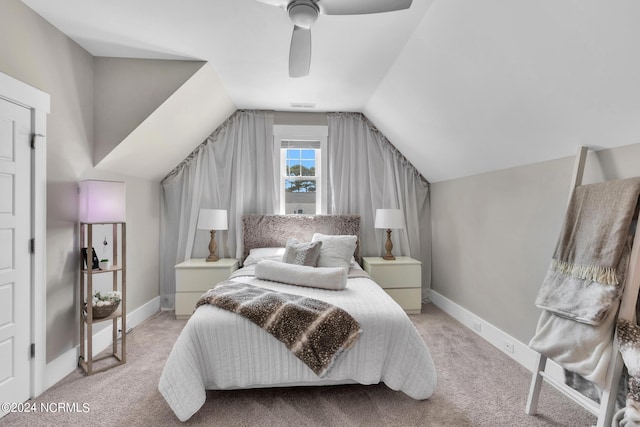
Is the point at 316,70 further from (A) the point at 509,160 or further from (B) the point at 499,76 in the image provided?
(A) the point at 509,160

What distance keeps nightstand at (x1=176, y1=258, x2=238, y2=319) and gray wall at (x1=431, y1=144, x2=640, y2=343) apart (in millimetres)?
2701

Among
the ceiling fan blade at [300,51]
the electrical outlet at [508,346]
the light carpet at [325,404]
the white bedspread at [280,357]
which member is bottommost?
the light carpet at [325,404]

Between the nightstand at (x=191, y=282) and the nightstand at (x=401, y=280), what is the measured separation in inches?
70.7

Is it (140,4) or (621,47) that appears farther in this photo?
(140,4)

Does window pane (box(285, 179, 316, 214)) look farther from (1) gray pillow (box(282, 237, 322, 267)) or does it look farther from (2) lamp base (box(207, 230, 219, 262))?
(1) gray pillow (box(282, 237, 322, 267))

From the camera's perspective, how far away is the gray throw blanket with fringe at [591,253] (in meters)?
1.63

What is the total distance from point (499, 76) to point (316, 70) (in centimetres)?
157

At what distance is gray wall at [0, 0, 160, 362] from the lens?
6.79 feet

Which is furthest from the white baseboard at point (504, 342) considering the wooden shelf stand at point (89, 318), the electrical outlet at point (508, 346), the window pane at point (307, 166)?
the wooden shelf stand at point (89, 318)

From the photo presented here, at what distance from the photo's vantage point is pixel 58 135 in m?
2.40

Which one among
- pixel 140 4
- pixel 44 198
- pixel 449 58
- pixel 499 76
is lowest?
pixel 44 198

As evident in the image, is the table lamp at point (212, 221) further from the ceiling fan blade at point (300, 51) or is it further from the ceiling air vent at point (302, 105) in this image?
the ceiling fan blade at point (300, 51)

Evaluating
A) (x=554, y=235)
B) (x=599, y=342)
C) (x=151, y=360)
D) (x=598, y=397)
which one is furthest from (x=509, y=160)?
(x=151, y=360)

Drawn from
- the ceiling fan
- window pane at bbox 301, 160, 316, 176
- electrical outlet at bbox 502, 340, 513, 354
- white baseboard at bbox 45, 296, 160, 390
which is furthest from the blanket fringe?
white baseboard at bbox 45, 296, 160, 390
